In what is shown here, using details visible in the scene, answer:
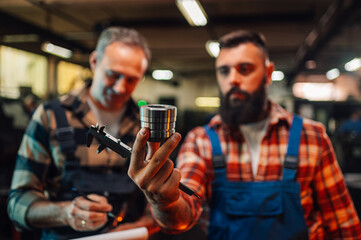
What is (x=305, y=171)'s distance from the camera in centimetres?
130

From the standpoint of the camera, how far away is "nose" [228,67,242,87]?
128cm

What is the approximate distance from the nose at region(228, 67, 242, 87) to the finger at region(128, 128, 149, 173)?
756 mm

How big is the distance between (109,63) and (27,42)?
324 inches

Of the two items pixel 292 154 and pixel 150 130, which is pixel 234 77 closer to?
pixel 292 154

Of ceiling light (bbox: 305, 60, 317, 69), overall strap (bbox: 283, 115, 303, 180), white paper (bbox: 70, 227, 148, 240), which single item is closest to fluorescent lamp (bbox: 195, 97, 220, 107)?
ceiling light (bbox: 305, 60, 317, 69)

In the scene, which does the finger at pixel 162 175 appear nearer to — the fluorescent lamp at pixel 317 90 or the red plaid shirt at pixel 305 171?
the red plaid shirt at pixel 305 171

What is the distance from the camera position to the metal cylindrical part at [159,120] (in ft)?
1.77

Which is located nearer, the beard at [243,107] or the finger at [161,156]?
the finger at [161,156]

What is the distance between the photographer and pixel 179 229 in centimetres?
110

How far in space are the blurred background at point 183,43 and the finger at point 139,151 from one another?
0.78m

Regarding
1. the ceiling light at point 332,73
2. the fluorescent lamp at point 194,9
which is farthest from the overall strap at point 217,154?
the ceiling light at point 332,73

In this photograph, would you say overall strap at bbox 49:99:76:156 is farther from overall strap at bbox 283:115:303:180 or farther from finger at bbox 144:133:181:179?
overall strap at bbox 283:115:303:180

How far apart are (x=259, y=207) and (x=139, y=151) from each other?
808 mm

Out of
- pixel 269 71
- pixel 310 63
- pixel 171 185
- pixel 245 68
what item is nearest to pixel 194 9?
pixel 269 71
